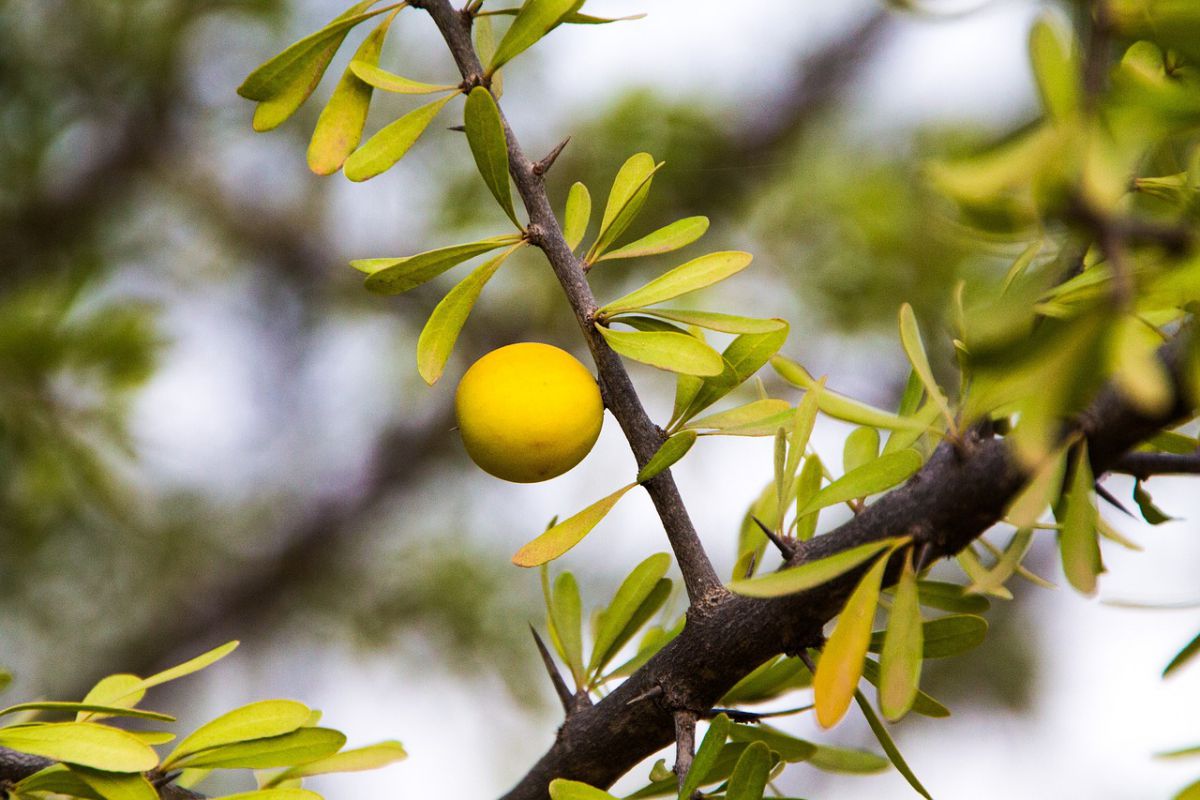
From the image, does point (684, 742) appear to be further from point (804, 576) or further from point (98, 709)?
point (98, 709)

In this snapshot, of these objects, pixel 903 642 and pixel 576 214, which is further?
pixel 576 214

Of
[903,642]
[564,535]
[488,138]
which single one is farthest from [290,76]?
[903,642]

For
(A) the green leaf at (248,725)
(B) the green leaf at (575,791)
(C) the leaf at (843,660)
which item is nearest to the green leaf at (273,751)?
(A) the green leaf at (248,725)

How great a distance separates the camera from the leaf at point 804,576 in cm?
30

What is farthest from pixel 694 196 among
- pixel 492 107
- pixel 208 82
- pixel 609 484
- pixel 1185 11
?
pixel 1185 11

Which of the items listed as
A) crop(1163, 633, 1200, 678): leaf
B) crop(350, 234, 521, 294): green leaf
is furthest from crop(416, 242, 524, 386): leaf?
crop(1163, 633, 1200, 678): leaf

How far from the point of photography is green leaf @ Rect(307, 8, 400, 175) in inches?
17.3

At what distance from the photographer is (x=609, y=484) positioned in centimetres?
161

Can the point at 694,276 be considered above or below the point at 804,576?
above

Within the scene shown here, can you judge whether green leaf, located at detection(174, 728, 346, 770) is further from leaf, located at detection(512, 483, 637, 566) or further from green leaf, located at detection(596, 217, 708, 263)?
green leaf, located at detection(596, 217, 708, 263)

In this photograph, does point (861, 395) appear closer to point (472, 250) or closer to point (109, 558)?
point (472, 250)

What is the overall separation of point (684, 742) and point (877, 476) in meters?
0.12

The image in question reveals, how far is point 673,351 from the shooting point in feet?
1.21

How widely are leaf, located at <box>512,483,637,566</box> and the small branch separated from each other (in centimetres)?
8
